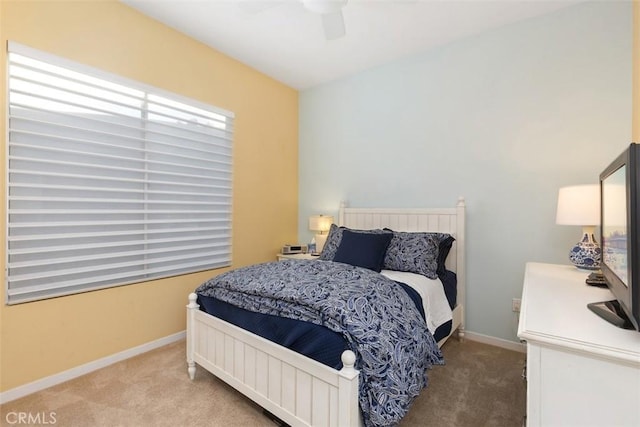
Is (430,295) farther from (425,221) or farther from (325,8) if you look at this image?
(325,8)

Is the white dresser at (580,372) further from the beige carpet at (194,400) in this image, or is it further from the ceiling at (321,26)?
the ceiling at (321,26)

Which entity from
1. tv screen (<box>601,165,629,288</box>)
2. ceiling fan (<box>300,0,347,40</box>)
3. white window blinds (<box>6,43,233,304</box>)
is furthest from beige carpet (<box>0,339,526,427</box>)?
ceiling fan (<box>300,0,347,40</box>)

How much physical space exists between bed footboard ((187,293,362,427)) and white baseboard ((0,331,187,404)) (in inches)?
28.4

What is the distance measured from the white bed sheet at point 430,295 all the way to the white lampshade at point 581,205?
0.95m

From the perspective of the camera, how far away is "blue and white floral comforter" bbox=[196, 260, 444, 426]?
1.36 metres

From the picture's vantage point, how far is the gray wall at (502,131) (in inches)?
90.5

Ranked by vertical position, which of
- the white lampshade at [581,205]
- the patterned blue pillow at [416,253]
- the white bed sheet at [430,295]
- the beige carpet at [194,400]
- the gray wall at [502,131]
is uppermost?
the gray wall at [502,131]

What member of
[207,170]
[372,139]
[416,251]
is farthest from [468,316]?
[207,170]

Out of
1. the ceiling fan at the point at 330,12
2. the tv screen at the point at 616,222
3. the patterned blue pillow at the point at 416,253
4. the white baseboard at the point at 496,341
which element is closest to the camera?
the tv screen at the point at 616,222

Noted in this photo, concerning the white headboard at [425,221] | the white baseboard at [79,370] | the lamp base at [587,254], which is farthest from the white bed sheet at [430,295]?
the white baseboard at [79,370]

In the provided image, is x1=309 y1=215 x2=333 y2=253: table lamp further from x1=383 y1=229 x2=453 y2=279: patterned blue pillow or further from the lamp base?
the lamp base

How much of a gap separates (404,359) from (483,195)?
190 cm

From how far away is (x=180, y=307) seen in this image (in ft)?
9.37

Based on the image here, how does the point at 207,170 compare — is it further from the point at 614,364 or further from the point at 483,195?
the point at 614,364
